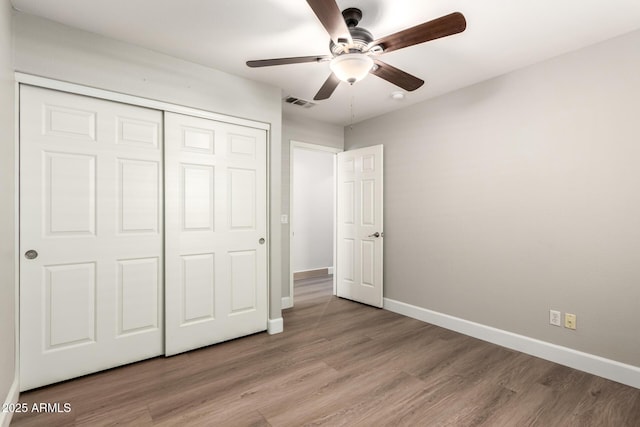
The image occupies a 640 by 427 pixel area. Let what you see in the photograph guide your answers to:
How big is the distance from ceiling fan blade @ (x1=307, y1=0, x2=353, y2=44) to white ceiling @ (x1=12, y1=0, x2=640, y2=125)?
13.9 inches

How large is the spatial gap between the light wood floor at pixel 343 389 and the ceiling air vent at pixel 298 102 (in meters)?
2.57

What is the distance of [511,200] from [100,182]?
3442mm

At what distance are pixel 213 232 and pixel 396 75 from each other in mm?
2010

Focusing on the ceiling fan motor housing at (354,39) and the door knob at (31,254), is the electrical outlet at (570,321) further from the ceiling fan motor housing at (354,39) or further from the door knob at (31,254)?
the door knob at (31,254)

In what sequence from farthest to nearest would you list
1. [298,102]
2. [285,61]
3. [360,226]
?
[360,226] → [298,102] → [285,61]

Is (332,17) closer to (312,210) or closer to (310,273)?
(312,210)

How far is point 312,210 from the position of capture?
6.03 meters

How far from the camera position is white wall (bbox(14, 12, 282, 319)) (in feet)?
6.88

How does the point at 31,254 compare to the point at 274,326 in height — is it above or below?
above

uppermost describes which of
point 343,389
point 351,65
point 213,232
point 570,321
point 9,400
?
point 351,65

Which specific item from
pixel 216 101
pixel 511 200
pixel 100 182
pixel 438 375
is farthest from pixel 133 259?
pixel 511 200

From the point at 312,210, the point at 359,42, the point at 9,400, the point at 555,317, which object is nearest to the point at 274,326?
the point at 9,400

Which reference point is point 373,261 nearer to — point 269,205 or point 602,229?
point 269,205

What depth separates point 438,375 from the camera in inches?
92.6
